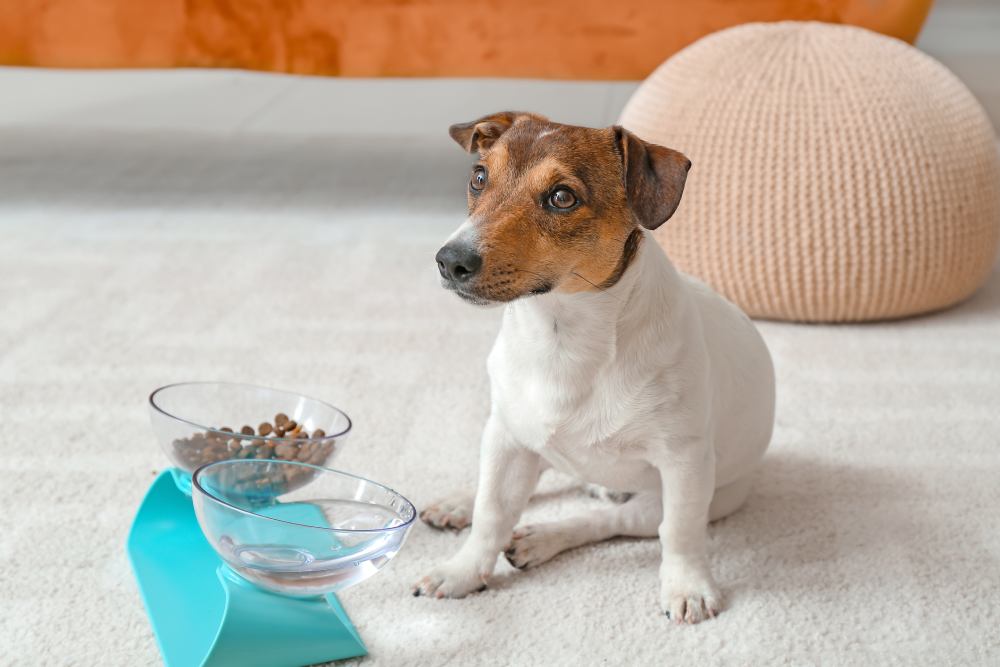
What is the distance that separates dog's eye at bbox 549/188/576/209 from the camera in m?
1.25

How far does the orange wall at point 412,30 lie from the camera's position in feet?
9.30

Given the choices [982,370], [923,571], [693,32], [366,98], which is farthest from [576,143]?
[366,98]

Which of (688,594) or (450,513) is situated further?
(450,513)

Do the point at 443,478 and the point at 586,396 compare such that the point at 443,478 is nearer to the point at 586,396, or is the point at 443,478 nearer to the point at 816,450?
the point at 586,396

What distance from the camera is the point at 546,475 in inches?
68.3

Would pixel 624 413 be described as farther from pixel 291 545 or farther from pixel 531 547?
pixel 291 545

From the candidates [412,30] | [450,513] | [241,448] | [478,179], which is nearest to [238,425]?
[241,448]

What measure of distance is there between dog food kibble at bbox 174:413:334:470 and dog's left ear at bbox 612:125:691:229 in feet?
1.74

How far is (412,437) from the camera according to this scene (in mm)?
1846

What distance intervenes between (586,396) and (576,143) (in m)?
0.29

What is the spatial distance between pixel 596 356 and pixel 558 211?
A: 0.60ft

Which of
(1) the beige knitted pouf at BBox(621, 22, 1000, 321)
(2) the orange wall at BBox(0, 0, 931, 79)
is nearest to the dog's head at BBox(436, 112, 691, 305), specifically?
(1) the beige knitted pouf at BBox(621, 22, 1000, 321)

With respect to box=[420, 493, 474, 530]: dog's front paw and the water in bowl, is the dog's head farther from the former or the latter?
box=[420, 493, 474, 530]: dog's front paw

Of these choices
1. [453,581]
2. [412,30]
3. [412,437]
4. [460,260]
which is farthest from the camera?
[412,30]
